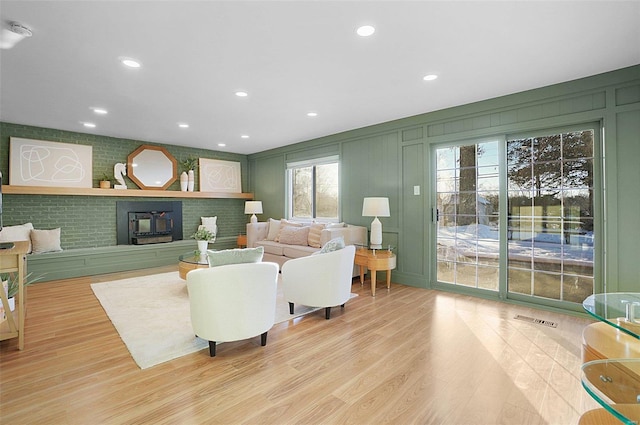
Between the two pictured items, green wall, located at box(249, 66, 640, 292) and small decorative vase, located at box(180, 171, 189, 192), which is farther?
→ small decorative vase, located at box(180, 171, 189, 192)

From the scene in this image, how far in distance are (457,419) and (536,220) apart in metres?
2.86

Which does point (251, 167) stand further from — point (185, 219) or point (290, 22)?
point (290, 22)

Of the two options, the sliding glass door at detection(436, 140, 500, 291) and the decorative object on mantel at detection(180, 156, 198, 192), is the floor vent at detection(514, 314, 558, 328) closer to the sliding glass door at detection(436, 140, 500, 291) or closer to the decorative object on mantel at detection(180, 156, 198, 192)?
the sliding glass door at detection(436, 140, 500, 291)

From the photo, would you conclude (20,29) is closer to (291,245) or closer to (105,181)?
(105,181)

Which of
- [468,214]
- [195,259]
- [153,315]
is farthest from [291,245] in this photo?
[468,214]

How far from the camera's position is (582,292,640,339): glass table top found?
153cm

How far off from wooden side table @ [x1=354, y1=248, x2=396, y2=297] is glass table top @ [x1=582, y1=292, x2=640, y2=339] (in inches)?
97.9

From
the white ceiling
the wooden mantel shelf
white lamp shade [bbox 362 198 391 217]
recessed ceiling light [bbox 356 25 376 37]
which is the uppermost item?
the white ceiling

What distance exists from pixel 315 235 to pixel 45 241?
4.45 meters

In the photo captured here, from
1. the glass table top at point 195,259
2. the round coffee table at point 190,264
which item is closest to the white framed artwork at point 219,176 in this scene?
the glass table top at point 195,259

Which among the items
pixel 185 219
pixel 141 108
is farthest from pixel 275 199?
pixel 141 108

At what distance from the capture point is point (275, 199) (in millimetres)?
7176

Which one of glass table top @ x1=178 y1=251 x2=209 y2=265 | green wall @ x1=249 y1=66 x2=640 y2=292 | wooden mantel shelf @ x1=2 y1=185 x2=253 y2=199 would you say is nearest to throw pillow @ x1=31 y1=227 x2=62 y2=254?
wooden mantel shelf @ x1=2 y1=185 x2=253 y2=199

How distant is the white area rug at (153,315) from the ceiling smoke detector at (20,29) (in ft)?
8.48
